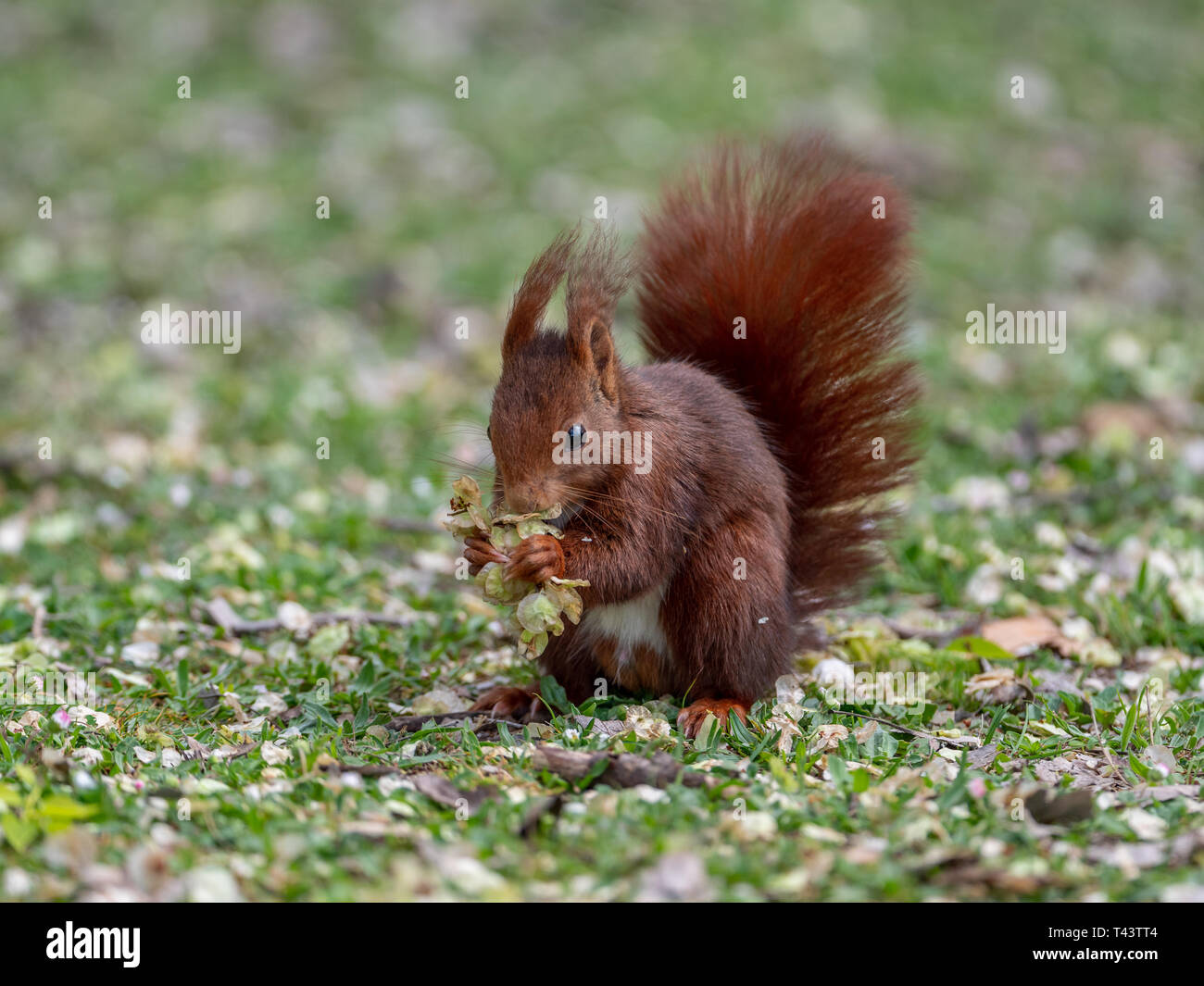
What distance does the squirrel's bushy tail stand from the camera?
2971 millimetres

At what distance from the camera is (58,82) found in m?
7.89

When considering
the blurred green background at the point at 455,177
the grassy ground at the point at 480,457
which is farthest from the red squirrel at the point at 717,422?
the blurred green background at the point at 455,177

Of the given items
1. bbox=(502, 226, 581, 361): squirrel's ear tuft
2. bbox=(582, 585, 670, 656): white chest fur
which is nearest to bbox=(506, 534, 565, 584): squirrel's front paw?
bbox=(582, 585, 670, 656): white chest fur

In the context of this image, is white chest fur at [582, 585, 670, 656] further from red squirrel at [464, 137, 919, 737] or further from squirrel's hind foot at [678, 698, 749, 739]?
squirrel's hind foot at [678, 698, 749, 739]

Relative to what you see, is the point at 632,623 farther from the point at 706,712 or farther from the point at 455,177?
the point at 455,177

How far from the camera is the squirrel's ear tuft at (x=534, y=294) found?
264 cm

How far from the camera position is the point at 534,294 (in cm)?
264

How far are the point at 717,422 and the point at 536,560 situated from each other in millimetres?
514

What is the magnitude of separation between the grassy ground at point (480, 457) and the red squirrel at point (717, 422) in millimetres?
175

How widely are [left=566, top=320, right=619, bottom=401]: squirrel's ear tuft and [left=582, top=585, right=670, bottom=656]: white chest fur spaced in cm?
42

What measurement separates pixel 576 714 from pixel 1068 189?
5.73 meters

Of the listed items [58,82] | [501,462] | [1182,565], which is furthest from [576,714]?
[58,82]

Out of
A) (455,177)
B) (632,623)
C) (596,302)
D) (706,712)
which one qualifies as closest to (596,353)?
(596,302)

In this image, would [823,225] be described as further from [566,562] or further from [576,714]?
[576,714]
